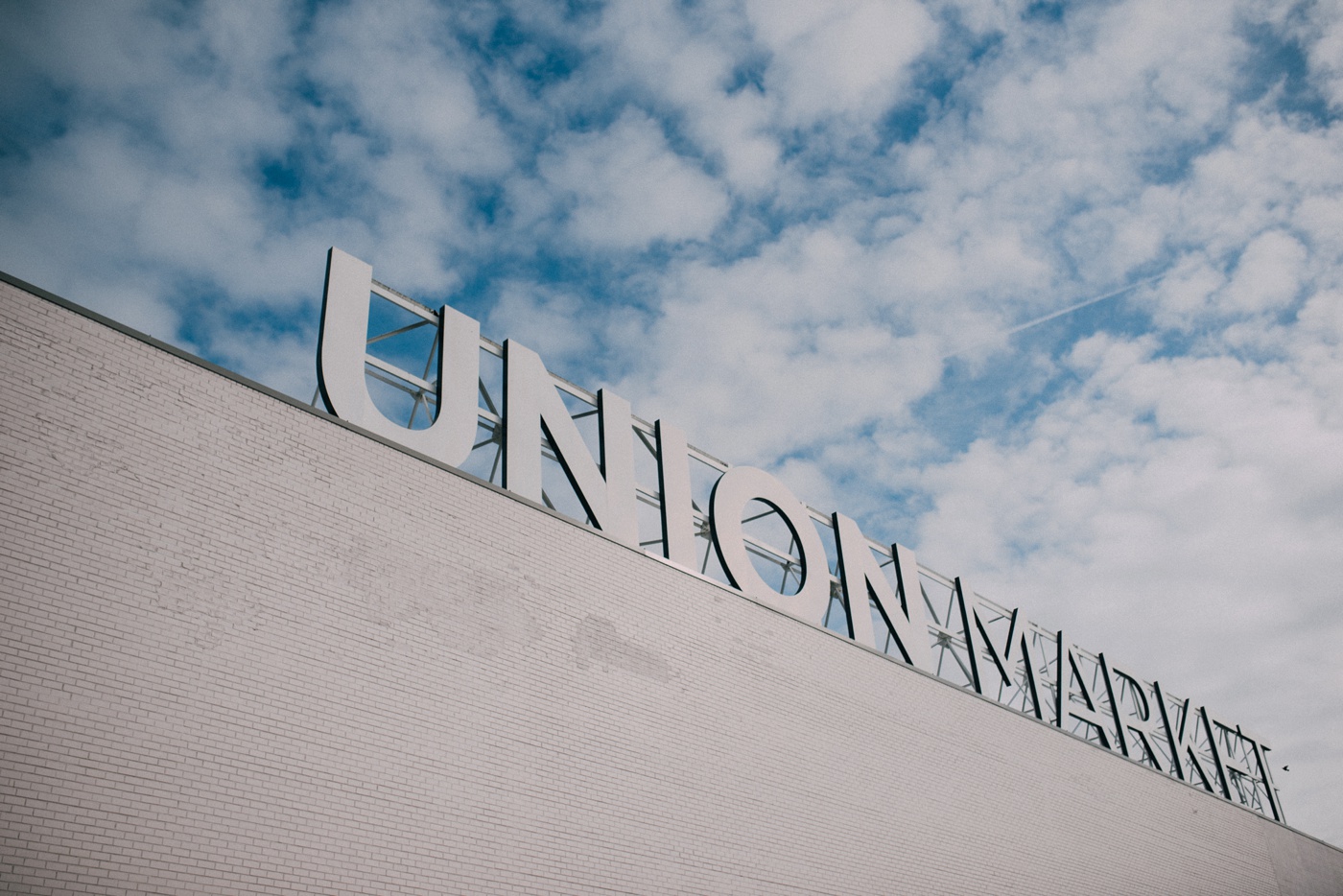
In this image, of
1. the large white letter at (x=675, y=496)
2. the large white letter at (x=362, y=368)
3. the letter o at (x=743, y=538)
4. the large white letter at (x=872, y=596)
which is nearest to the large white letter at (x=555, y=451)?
the large white letter at (x=362, y=368)

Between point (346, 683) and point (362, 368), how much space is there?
3.91 meters

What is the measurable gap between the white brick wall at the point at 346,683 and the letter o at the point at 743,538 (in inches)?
29.0

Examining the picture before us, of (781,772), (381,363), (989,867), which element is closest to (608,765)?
(781,772)

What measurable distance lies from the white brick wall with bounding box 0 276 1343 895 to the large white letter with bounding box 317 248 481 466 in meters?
0.47

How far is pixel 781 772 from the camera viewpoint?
12.9 metres

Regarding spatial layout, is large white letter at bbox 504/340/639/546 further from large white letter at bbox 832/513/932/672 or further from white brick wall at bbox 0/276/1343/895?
large white letter at bbox 832/513/932/672

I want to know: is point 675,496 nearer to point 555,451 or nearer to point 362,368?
point 555,451

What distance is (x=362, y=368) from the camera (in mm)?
11070

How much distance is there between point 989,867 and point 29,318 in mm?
16142

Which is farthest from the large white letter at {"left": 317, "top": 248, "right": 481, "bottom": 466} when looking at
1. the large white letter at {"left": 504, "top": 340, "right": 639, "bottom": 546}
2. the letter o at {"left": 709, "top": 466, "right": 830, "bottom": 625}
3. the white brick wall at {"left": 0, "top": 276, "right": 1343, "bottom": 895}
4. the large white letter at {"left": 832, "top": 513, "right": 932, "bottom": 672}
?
the large white letter at {"left": 832, "top": 513, "right": 932, "bottom": 672}

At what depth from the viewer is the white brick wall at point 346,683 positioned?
7559 millimetres

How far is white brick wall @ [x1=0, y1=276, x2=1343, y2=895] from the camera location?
756 centimetres

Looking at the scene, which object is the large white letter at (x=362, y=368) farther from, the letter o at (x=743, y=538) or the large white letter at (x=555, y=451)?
the letter o at (x=743, y=538)

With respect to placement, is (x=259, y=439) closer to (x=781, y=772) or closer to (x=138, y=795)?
(x=138, y=795)
